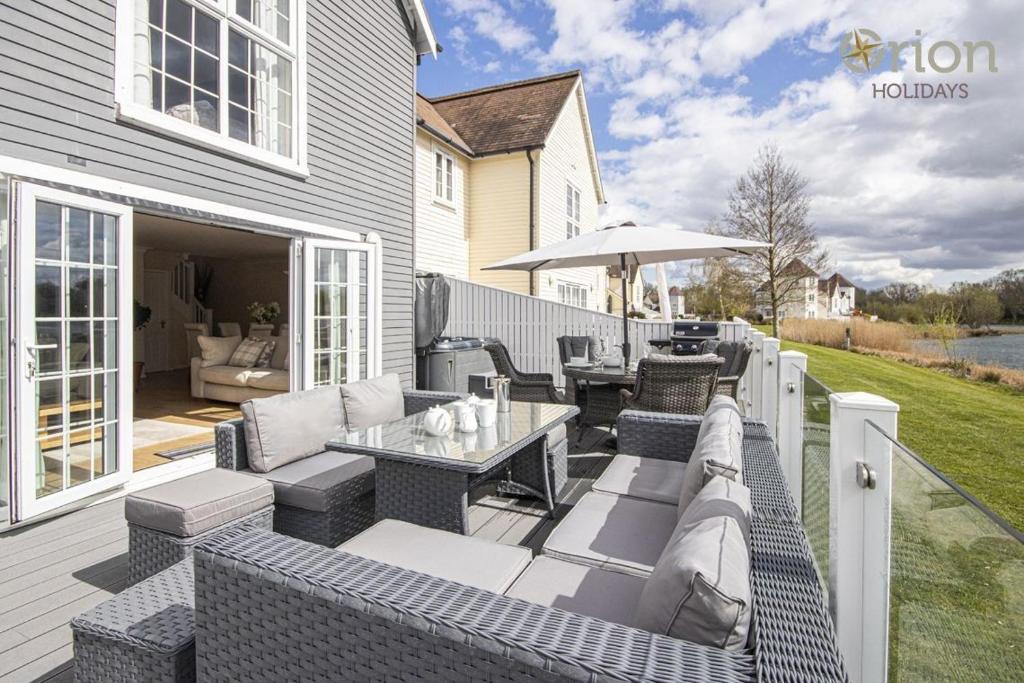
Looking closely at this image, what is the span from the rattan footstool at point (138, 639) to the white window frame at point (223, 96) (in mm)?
3720

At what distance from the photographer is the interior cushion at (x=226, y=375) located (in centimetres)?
721

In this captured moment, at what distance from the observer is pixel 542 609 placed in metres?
1.09

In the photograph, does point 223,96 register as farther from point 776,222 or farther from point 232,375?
point 776,222

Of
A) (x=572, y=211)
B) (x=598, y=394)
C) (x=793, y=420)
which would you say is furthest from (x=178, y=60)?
(x=572, y=211)

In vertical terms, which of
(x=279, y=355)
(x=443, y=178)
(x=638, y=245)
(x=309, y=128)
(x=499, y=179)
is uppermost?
(x=499, y=179)

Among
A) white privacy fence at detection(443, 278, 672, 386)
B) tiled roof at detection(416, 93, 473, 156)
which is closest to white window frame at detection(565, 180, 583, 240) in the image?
tiled roof at detection(416, 93, 473, 156)

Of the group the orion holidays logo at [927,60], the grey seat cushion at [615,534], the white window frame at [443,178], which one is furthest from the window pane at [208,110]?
the orion holidays logo at [927,60]

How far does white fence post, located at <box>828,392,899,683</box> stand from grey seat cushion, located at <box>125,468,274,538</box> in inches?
101

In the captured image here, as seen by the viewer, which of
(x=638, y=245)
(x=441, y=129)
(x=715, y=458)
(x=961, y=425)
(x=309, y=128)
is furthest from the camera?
(x=441, y=129)

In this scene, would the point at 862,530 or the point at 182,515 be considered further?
the point at 182,515

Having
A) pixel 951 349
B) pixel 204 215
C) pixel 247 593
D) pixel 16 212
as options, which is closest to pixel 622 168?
pixel 951 349

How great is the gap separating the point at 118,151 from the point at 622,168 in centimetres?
1775

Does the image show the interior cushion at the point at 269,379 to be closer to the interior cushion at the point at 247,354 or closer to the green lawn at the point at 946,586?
the interior cushion at the point at 247,354

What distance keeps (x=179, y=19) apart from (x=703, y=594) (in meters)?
5.77
